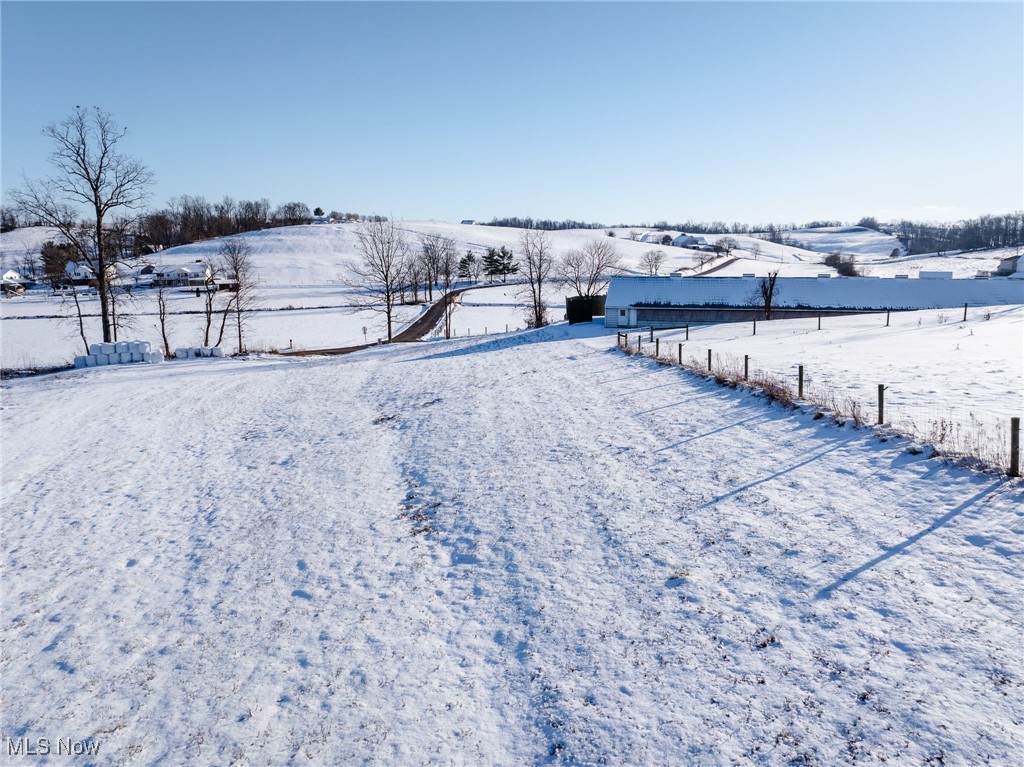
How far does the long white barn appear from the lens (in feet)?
148

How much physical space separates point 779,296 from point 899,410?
34396 mm

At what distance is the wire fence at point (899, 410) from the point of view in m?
11.3

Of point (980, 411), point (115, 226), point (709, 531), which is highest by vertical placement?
point (115, 226)

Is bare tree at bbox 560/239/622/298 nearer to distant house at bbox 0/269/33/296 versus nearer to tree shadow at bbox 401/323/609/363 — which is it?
tree shadow at bbox 401/323/609/363

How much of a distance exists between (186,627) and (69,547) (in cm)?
495

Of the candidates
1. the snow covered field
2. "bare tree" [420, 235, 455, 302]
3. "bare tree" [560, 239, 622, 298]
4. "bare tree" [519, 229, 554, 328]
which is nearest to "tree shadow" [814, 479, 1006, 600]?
the snow covered field

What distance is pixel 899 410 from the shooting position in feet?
48.5

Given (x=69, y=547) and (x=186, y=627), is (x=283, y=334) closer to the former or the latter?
(x=69, y=547)

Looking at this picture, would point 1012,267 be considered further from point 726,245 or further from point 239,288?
point 726,245

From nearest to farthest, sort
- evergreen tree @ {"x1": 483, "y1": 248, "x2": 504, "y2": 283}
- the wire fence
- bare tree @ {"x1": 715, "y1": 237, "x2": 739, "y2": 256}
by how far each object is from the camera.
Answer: the wire fence
evergreen tree @ {"x1": 483, "y1": 248, "x2": 504, "y2": 283}
bare tree @ {"x1": 715, "y1": 237, "x2": 739, "y2": 256}

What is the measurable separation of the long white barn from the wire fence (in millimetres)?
22612

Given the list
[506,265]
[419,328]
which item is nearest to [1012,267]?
[419,328]

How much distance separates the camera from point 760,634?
7.68 m

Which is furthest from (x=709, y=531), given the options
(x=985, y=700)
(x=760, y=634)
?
(x=985, y=700)
